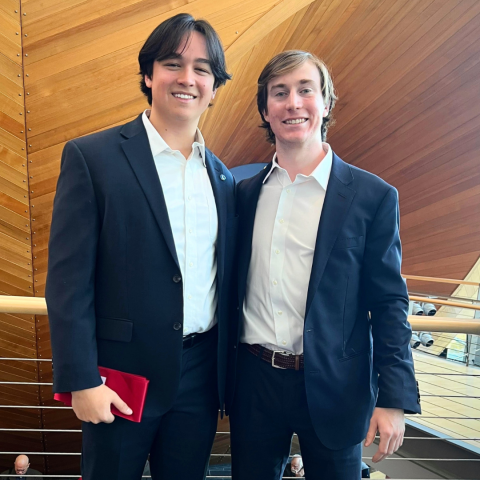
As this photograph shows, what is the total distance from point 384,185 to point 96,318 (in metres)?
1.03

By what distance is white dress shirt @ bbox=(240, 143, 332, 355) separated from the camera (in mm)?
1568

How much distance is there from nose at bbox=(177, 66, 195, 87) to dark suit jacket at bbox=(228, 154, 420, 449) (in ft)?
1.87

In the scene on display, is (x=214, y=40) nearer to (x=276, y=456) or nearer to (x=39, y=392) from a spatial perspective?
(x=276, y=456)

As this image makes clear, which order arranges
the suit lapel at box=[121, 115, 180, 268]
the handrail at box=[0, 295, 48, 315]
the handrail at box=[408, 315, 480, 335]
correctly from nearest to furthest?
1. the suit lapel at box=[121, 115, 180, 268]
2. the handrail at box=[0, 295, 48, 315]
3. the handrail at box=[408, 315, 480, 335]

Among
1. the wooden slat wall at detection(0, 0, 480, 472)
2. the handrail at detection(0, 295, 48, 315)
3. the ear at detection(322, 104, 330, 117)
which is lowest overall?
the handrail at detection(0, 295, 48, 315)

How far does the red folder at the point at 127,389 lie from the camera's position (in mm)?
1336

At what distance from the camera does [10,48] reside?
10.4 ft

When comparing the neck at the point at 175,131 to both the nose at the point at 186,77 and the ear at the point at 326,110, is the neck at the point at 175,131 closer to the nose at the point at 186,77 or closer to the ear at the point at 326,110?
the nose at the point at 186,77

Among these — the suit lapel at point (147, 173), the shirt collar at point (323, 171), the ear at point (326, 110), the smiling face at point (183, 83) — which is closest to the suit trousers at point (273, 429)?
the suit lapel at point (147, 173)

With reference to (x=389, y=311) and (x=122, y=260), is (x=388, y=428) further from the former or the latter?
(x=122, y=260)

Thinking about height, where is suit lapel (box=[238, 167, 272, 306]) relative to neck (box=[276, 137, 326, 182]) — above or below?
below

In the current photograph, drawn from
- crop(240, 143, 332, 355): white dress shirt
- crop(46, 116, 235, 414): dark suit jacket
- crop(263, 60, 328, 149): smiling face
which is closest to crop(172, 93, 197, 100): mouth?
crop(46, 116, 235, 414): dark suit jacket

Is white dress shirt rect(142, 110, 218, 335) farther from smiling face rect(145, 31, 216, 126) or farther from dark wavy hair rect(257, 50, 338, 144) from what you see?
dark wavy hair rect(257, 50, 338, 144)

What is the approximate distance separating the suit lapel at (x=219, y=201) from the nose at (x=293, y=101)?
334mm
